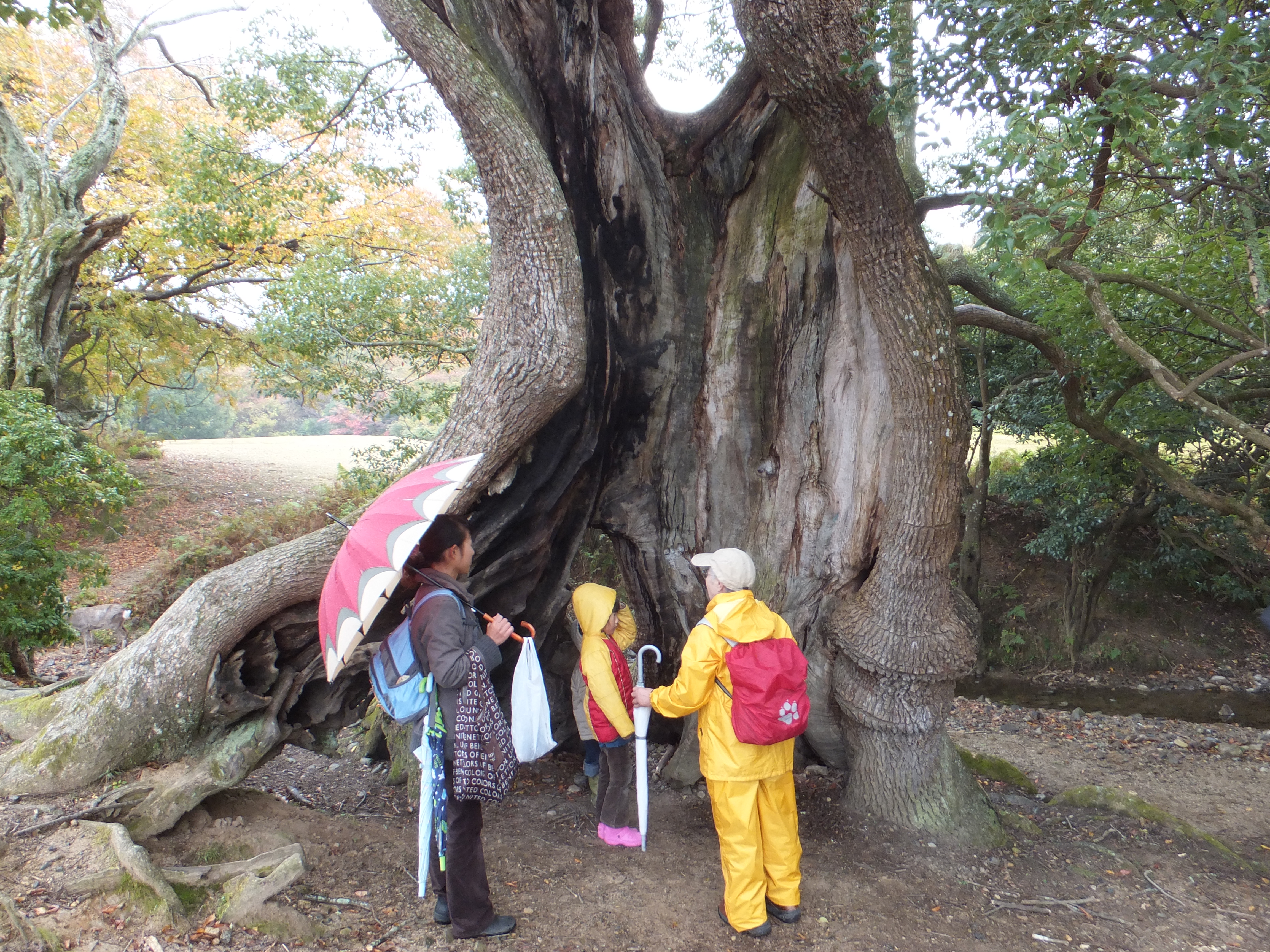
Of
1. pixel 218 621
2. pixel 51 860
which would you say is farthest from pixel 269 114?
pixel 51 860

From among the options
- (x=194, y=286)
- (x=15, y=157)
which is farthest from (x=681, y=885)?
(x=194, y=286)

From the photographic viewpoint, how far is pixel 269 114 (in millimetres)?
6660

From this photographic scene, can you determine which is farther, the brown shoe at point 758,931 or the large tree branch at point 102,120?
the large tree branch at point 102,120

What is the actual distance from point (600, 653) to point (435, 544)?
1298 mm

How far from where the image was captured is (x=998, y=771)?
18.0 feet

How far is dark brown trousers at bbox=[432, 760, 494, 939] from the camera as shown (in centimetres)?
304

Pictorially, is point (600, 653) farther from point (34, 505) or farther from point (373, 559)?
point (34, 505)

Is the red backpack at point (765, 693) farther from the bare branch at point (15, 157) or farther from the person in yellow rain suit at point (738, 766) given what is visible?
the bare branch at point (15, 157)

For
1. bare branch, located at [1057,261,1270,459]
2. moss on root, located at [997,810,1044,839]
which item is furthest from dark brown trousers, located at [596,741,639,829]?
bare branch, located at [1057,261,1270,459]

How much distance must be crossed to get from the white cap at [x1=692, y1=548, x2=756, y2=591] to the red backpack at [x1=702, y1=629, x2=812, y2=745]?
257 millimetres

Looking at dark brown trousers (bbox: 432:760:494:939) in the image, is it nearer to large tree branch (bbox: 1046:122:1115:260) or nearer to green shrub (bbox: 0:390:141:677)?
large tree branch (bbox: 1046:122:1115:260)

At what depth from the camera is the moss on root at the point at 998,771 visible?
5375 millimetres

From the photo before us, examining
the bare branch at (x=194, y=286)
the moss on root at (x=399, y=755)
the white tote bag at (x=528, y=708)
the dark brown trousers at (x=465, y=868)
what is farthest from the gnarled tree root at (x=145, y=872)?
the bare branch at (x=194, y=286)

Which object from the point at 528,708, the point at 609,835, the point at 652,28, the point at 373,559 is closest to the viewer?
the point at 373,559
